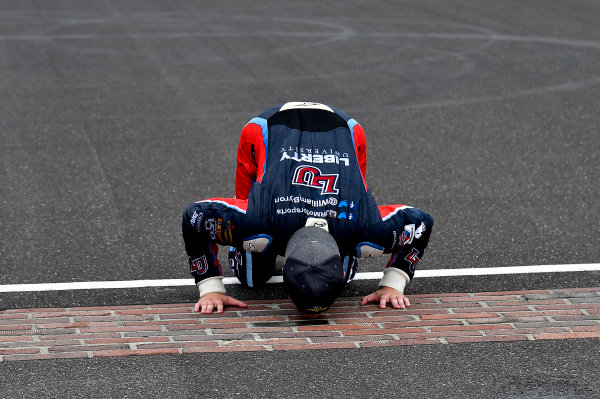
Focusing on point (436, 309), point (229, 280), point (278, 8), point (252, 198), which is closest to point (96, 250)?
point (229, 280)

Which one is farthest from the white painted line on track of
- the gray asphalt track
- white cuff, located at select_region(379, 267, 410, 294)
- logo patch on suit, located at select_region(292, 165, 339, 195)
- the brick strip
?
logo patch on suit, located at select_region(292, 165, 339, 195)

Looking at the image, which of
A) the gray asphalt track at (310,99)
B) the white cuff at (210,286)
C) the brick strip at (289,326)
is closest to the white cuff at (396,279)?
the brick strip at (289,326)

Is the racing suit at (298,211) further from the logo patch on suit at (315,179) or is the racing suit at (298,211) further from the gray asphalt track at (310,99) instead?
the gray asphalt track at (310,99)

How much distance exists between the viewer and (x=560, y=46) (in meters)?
17.0

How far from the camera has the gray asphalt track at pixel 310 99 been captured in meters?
5.76

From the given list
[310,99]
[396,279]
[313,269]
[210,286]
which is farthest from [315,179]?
[310,99]

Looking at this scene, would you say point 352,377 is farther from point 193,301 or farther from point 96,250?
point 96,250

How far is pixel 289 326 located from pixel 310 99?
7.28 metres

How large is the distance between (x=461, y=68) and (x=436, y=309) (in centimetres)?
928

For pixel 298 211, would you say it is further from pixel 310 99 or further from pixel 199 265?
pixel 310 99

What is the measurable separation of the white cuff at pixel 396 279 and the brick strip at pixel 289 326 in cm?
17

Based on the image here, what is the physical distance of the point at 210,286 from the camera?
6.59 m

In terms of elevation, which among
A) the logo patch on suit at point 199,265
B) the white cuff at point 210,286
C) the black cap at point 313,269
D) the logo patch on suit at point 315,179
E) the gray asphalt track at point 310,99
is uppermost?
the logo patch on suit at point 315,179

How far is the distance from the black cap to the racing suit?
0.80ft
